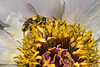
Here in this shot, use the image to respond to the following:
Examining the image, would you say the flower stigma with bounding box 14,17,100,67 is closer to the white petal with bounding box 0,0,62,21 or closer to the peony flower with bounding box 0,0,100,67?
the peony flower with bounding box 0,0,100,67

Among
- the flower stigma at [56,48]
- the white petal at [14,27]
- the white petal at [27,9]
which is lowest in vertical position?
the flower stigma at [56,48]

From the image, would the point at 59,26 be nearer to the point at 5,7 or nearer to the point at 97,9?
the point at 97,9

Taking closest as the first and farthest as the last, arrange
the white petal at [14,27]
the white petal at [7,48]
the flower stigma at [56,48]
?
the flower stigma at [56,48]
the white petal at [7,48]
the white petal at [14,27]

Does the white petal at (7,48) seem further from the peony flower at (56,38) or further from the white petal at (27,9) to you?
the white petal at (27,9)

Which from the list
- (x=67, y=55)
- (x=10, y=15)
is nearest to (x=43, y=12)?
(x=10, y=15)

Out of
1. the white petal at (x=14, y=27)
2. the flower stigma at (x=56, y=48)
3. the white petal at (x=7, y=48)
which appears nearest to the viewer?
the flower stigma at (x=56, y=48)

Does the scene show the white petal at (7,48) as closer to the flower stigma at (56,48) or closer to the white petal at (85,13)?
the flower stigma at (56,48)

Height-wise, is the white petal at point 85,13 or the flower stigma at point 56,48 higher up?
the white petal at point 85,13

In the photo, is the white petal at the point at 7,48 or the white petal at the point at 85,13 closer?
the white petal at the point at 7,48

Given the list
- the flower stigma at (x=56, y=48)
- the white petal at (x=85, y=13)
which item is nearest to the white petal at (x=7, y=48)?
the flower stigma at (x=56, y=48)
